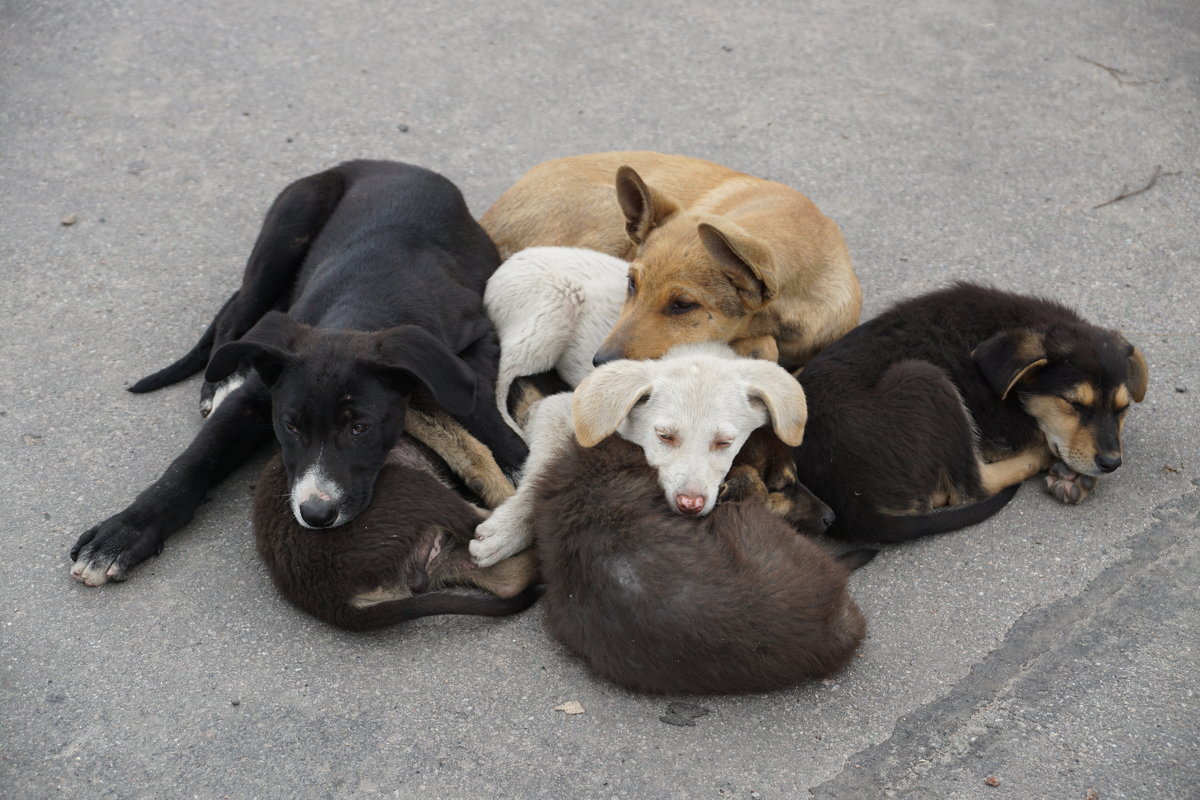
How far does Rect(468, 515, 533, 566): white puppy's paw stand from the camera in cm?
455

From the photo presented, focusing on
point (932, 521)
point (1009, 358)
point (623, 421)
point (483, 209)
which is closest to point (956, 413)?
point (1009, 358)

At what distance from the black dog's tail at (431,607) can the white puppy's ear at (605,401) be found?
72 centimetres

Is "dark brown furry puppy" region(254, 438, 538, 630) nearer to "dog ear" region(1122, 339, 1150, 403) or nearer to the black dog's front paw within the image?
the black dog's front paw

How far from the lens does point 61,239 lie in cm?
658

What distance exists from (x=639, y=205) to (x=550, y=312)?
0.71 meters

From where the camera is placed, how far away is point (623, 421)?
4.54 meters

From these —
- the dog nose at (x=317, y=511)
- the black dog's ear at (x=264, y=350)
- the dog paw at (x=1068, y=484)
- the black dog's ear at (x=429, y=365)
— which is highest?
the black dog's ear at (x=429, y=365)

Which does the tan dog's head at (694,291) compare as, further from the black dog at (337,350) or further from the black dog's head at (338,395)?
the black dog's head at (338,395)

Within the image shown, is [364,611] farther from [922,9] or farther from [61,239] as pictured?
[922,9]

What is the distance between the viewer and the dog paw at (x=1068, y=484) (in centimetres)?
505

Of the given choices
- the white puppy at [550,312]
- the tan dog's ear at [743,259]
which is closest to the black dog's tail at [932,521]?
the tan dog's ear at [743,259]

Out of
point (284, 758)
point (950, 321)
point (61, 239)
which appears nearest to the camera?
point (284, 758)

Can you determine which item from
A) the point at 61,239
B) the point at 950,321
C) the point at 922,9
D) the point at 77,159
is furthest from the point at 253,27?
the point at 950,321

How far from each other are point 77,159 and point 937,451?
574cm
